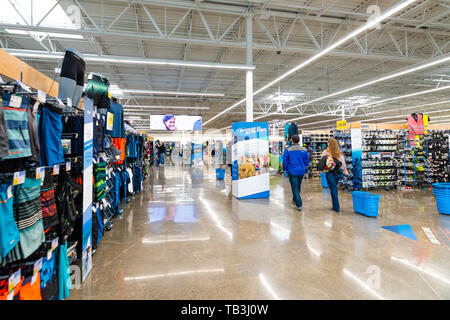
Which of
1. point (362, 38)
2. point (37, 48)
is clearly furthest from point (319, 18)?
point (37, 48)

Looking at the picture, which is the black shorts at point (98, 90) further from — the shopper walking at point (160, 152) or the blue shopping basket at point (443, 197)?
the shopper walking at point (160, 152)

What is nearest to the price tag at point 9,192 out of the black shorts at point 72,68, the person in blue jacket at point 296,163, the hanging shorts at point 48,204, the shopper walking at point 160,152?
the hanging shorts at point 48,204

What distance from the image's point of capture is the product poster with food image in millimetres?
6559

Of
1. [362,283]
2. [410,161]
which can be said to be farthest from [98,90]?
[410,161]

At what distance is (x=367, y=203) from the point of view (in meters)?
4.71

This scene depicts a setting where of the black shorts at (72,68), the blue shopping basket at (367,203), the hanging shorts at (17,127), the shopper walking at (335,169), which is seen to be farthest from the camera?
the shopper walking at (335,169)

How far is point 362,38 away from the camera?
8797 mm

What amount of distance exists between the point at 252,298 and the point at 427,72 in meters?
15.4

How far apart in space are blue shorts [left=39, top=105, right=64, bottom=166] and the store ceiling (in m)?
5.33

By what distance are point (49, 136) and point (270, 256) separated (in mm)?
2759

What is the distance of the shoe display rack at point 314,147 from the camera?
1148cm

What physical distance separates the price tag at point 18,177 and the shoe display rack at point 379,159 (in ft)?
29.0

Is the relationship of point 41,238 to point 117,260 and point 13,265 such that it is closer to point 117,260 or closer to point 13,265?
point 13,265

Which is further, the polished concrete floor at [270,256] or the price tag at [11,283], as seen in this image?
the polished concrete floor at [270,256]
